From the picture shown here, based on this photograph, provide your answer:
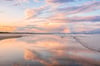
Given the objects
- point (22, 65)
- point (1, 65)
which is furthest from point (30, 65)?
point (1, 65)

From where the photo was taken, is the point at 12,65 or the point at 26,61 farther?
the point at 26,61

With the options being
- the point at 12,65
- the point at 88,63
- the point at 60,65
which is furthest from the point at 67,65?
the point at 12,65

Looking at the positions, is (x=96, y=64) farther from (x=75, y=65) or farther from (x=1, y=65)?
(x=1, y=65)

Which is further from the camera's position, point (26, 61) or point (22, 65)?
point (26, 61)

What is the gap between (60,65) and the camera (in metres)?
5.18

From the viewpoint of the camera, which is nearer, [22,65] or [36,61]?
[22,65]

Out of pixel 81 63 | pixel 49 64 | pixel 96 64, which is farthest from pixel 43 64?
pixel 96 64

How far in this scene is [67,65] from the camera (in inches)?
206

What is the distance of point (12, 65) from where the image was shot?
5.14 m

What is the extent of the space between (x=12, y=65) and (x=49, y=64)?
3.17ft

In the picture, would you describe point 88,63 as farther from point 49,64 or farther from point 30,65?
point 30,65

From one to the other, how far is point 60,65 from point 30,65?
781mm

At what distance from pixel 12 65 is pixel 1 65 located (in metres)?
0.28

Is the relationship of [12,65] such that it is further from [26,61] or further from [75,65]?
[75,65]
